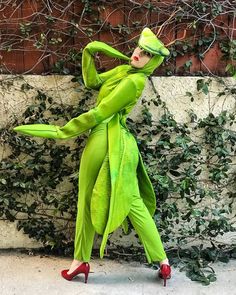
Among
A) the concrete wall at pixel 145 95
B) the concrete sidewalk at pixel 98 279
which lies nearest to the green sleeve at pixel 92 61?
the concrete wall at pixel 145 95

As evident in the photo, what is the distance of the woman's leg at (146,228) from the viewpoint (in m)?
3.12

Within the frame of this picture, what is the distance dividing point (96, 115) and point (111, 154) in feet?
0.89

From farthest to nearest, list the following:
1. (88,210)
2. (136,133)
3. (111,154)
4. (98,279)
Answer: (136,133)
(98,279)
(88,210)
(111,154)

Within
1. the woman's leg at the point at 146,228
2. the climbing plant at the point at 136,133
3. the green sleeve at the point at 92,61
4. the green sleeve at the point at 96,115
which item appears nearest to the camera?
the green sleeve at the point at 96,115

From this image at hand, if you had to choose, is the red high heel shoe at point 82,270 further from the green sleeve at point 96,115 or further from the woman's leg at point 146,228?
the green sleeve at point 96,115

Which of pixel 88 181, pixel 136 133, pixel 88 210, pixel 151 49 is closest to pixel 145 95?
pixel 136 133

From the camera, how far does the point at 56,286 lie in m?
3.18

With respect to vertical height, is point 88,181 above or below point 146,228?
above

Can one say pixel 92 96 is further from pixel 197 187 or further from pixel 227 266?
pixel 227 266

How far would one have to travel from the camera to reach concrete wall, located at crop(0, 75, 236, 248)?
3.49 m

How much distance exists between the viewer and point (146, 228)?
314cm

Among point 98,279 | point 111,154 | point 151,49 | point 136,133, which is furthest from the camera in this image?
point 136,133

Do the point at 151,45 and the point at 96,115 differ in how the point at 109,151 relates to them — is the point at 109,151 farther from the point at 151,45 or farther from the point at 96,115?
the point at 151,45

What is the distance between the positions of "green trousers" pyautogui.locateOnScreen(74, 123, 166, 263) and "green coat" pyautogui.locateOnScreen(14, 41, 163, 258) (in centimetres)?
6
